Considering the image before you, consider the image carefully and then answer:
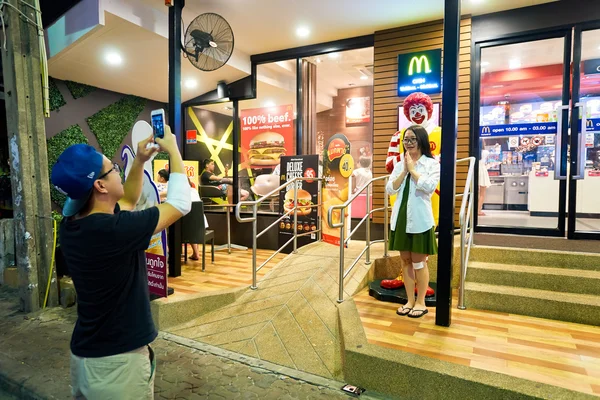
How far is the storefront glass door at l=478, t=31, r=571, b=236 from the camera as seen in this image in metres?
4.89

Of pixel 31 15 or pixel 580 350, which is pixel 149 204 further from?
pixel 580 350

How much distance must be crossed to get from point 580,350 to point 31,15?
5897 mm

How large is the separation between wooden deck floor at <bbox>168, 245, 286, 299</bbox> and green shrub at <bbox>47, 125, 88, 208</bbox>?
2.78 metres

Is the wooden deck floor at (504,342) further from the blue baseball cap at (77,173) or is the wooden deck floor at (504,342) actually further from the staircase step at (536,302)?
the blue baseball cap at (77,173)

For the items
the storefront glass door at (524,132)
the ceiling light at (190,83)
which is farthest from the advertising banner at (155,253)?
the storefront glass door at (524,132)

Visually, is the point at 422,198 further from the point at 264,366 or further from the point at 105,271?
the point at 105,271

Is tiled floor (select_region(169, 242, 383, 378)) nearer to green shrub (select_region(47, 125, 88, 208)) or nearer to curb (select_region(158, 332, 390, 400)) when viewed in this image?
curb (select_region(158, 332, 390, 400))

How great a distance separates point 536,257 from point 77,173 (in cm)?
418

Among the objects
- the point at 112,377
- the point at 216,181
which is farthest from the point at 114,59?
the point at 112,377

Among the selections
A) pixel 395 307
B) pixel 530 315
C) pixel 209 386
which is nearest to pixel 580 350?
pixel 530 315

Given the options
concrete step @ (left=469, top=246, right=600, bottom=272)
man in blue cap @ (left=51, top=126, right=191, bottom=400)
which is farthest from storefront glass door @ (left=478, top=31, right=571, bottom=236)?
man in blue cap @ (left=51, top=126, right=191, bottom=400)

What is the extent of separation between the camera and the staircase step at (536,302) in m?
Result: 3.11

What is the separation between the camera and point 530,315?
3285 millimetres

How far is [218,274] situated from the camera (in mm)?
4668
